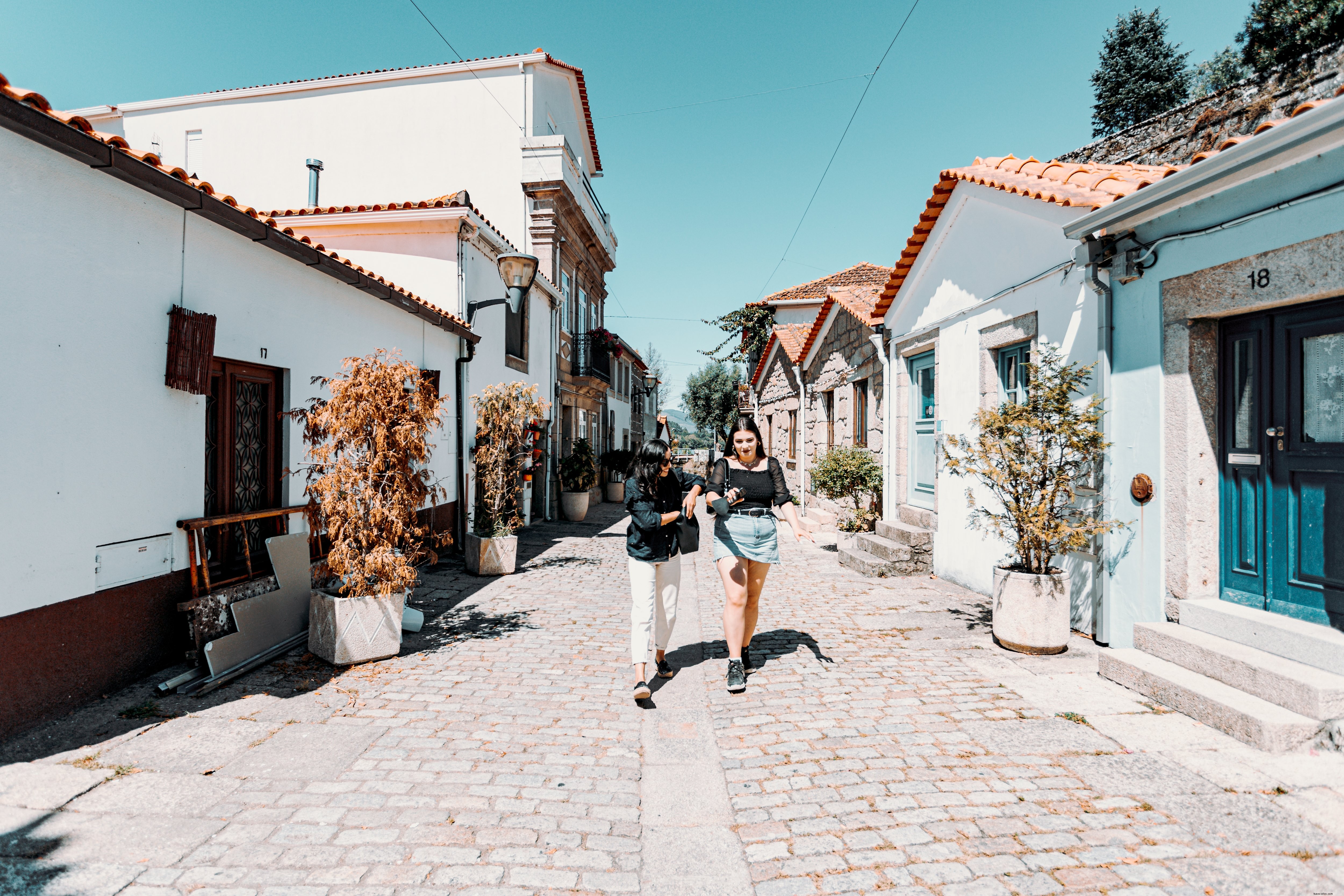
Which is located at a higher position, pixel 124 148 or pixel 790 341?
pixel 790 341

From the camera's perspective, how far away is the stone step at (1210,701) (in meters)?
3.14

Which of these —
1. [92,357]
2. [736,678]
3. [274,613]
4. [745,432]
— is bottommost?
[736,678]

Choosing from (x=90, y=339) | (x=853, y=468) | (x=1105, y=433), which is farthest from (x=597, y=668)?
(x=853, y=468)

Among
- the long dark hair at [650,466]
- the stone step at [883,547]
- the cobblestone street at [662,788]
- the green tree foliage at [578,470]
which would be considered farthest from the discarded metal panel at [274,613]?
the green tree foliage at [578,470]

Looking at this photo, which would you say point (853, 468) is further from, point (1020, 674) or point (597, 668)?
point (597, 668)

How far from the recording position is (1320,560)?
3.59 m

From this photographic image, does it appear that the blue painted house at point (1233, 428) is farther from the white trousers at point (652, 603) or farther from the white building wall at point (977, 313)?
the white trousers at point (652, 603)

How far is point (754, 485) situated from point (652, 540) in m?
0.79

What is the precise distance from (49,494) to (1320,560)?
7.00 meters

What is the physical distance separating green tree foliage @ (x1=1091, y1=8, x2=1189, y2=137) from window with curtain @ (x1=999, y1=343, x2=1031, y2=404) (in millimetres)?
23933

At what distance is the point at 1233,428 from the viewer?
4.08 metres

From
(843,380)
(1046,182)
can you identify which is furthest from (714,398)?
(1046,182)

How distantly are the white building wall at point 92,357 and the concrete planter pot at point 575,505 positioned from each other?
31.6ft

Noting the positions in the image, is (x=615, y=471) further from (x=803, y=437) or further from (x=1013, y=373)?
(x=1013, y=373)
